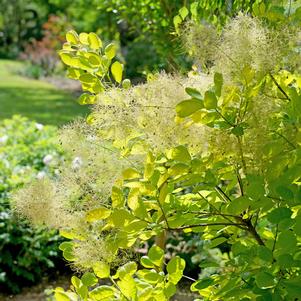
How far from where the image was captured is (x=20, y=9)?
33812 mm

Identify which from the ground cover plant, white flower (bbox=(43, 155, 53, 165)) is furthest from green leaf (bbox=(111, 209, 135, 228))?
white flower (bbox=(43, 155, 53, 165))

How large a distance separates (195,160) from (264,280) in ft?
0.91

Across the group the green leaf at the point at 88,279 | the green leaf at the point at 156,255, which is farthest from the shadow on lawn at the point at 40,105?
the green leaf at the point at 156,255

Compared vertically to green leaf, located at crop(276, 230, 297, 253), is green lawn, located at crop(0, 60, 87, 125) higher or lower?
lower

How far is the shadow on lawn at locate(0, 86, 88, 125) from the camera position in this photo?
567 inches

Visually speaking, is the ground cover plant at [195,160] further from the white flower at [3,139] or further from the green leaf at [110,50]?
the white flower at [3,139]

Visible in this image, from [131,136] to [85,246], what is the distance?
29 centimetres

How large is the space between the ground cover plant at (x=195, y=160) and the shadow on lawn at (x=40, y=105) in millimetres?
11280

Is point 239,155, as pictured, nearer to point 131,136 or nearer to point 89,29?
point 131,136

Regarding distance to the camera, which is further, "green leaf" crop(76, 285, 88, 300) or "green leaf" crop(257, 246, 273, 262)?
"green leaf" crop(76, 285, 88, 300)

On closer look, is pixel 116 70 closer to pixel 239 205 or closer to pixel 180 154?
pixel 180 154

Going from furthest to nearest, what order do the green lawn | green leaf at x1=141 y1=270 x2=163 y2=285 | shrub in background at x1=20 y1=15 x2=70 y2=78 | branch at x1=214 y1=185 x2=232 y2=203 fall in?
shrub in background at x1=20 y1=15 x2=70 y2=78, the green lawn, branch at x1=214 y1=185 x2=232 y2=203, green leaf at x1=141 y1=270 x2=163 y2=285

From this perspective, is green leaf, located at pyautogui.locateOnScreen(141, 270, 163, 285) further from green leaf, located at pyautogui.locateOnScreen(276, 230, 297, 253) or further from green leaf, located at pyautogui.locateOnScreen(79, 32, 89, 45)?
green leaf, located at pyautogui.locateOnScreen(79, 32, 89, 45)

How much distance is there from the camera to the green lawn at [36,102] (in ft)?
47.6
